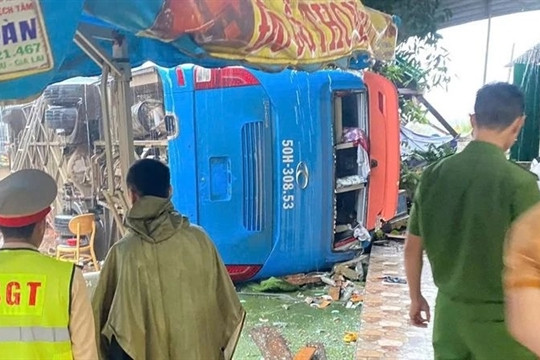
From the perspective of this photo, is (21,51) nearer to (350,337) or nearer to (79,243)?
(350,337)

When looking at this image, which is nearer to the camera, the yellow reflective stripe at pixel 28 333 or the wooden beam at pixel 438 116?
the yellow reflective stripe at pixel 28 333

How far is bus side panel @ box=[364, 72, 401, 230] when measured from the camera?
7.20 m

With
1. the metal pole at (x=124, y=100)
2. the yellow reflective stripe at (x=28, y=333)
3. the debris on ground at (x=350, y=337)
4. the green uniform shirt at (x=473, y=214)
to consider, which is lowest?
the debris on ground at (x=350, y=337)

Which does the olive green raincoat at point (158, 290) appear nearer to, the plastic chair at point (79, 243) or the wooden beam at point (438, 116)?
the plastic chair at point (79, 243)

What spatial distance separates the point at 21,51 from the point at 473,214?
178 cm

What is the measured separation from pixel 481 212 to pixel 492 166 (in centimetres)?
19

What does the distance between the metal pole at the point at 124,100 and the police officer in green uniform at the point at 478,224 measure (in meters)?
1.58

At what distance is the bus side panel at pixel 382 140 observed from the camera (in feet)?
23.6

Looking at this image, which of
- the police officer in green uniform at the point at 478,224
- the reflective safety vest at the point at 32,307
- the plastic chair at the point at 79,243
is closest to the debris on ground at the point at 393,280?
the plastic chair at the point at 79,243

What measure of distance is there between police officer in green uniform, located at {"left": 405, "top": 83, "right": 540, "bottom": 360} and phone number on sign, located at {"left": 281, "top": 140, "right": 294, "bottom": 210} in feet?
13.0

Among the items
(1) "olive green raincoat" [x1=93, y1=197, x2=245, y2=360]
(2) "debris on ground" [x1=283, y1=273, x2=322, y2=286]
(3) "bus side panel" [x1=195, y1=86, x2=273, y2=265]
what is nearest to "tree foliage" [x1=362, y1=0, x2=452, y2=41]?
(3) "bus side panel" [x1=195, y1=86, x2=273, y2=265]

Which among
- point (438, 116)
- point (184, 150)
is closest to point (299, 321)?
point (184, 150)

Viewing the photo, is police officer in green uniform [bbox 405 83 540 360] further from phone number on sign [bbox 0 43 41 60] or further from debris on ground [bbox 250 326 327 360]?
debris on ground [bbox 250 326 327 360]

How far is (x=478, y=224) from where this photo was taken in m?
2.48
